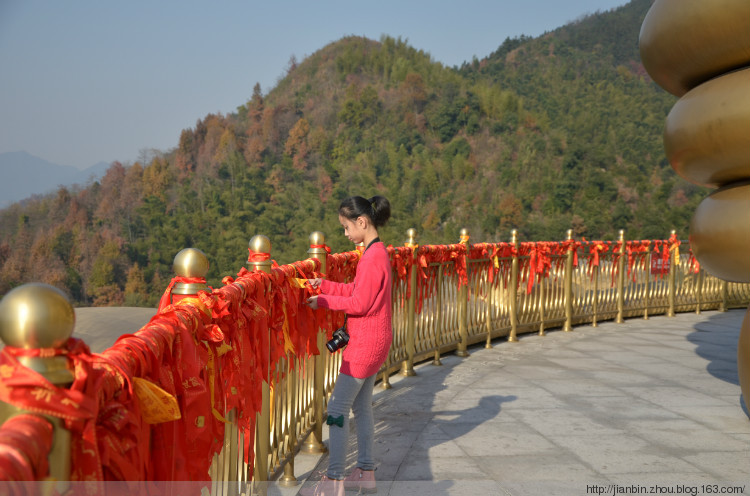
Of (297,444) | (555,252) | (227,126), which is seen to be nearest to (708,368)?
(555,252)

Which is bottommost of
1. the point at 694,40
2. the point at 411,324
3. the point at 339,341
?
the point at 411,324

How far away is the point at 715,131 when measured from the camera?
434 centimetres

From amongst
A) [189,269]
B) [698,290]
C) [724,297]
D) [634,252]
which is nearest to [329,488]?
[189,269]

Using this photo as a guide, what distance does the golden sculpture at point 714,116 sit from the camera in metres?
4.21

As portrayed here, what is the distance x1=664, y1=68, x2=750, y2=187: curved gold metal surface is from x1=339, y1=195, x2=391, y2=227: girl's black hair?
2589mm

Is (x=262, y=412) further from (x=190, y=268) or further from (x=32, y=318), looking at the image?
(x=32, y=318)

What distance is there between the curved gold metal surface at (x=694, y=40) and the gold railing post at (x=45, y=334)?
A: 4.60m

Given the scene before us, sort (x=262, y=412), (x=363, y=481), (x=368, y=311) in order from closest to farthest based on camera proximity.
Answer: (x=262, y=412) < (x=368, y=311) < (x=363, y=481)

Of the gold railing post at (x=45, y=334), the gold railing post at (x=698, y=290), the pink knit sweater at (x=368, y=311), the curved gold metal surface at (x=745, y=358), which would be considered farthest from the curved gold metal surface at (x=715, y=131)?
the gold railing post at (x=698, y=290)

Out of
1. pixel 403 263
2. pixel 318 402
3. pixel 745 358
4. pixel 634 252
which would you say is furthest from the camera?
pixel 634 252

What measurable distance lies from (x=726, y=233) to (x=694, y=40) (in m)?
1.40

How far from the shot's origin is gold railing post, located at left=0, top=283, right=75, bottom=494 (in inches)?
33.1

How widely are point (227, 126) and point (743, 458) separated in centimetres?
8478

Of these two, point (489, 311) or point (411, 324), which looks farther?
point (489, 311)
